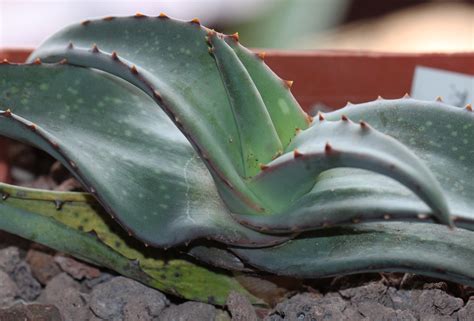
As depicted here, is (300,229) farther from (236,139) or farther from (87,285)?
(87,285)

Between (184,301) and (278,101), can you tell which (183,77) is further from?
(184,301)

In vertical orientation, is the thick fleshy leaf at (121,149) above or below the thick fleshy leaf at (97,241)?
above

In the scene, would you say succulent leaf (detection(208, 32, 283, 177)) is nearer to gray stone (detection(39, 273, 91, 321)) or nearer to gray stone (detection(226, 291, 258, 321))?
gray stone (detection(226, 291, 258, 321))

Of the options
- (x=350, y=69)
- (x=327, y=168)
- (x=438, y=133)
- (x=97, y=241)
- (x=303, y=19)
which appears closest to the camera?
(x=327, y=168)

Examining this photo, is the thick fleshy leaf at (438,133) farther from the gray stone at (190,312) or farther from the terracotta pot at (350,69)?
the terracotta pot at (350,69)

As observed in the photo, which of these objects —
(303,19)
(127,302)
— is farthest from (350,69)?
(303,19)

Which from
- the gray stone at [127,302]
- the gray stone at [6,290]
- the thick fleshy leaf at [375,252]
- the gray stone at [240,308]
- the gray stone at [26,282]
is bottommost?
the gray stone at [26,282]

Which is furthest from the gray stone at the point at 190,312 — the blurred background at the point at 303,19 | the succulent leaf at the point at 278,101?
the blurred background at the point at 303,19

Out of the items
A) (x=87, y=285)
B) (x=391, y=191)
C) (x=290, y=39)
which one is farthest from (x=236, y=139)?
(x=290, y=39)
